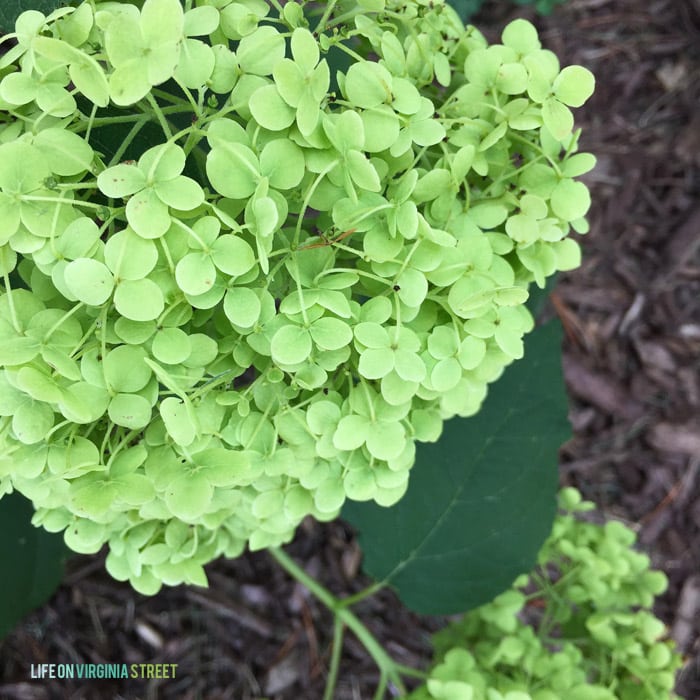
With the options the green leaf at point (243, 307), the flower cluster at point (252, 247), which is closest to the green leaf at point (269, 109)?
the flower cluster at point (252, 247)

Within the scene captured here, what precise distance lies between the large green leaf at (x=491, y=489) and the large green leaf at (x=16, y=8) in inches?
24.6

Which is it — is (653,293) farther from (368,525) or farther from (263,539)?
(263,539)

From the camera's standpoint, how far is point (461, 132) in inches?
23.1

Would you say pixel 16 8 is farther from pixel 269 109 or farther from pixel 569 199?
pixel 569 199

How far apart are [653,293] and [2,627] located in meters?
1.33

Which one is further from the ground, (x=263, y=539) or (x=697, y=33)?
(x=697, y=33)

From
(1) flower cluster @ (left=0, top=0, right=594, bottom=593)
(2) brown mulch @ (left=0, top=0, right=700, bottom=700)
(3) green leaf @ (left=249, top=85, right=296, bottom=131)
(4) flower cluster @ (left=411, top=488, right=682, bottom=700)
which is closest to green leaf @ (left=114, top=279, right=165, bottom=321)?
(1) flower cluster @ (left=0, top=0, right=594, bottom=593)

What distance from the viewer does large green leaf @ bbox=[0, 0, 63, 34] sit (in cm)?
60

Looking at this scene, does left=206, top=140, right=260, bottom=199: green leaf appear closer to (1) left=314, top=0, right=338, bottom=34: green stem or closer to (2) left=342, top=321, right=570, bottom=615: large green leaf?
(1) left=314, top=0, right=338, bottom=34: green stem

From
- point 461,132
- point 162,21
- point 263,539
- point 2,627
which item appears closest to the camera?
point 162,21

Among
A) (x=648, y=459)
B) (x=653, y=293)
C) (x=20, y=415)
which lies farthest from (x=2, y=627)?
(x=653, y=293)

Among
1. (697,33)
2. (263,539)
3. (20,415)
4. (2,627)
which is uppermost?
(697,33)

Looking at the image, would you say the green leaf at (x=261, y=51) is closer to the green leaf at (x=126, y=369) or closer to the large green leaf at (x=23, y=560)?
the green leaf at (x=126, y=369)

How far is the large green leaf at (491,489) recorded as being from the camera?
0.94m
